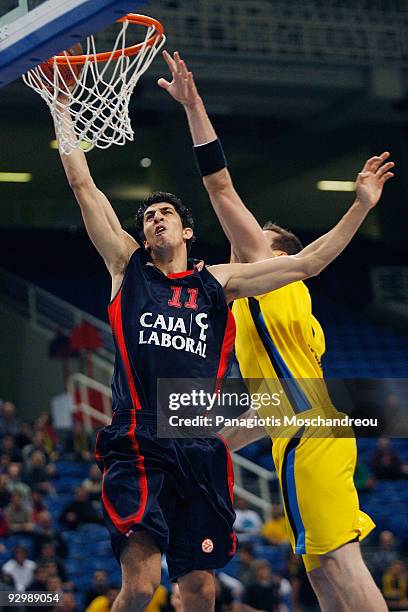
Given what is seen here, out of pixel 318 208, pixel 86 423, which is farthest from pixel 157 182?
pixel 86 423

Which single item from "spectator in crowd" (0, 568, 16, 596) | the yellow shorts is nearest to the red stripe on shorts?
the yellow shorts

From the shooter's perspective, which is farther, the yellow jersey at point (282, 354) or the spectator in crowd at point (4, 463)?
the spectator in crowd at point (4, 463)

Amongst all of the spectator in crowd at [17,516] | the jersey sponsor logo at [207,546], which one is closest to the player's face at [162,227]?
the jersey sponsor logo at [207,546]

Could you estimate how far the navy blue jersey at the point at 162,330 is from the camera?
519 cm

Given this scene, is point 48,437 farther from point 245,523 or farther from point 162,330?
point 162,330

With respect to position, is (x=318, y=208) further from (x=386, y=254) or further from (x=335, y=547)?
(x=335, y=547)

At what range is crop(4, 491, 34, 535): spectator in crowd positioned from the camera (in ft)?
43.3

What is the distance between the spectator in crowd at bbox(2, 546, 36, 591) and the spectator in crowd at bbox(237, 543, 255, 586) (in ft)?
7.89

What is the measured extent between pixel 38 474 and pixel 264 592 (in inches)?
150

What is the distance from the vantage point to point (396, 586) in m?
12.8

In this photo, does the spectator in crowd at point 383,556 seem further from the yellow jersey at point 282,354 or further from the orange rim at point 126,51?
the orange rim at point 126,51

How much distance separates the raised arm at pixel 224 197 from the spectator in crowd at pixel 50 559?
23.4ft

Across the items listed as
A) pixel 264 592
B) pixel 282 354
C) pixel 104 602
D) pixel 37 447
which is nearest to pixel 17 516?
pixel 37 447

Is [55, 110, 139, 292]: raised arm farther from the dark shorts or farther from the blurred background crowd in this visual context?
the blurred background crowd
